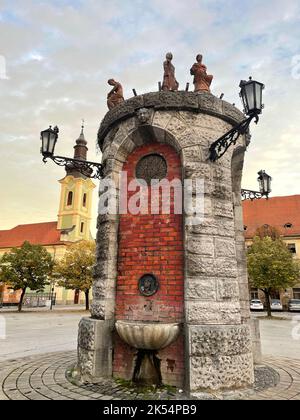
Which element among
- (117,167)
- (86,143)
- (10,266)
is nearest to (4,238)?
(86,143)

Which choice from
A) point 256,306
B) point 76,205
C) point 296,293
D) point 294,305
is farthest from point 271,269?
point 76,205

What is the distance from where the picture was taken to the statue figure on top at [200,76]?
5.86 m

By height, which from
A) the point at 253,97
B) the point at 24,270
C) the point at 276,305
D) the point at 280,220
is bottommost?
the point at 276,305

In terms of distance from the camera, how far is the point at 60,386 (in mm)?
4598

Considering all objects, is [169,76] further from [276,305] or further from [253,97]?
[276,305]

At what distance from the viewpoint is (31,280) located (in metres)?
26.8

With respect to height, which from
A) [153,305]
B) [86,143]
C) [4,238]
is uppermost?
[86,143]

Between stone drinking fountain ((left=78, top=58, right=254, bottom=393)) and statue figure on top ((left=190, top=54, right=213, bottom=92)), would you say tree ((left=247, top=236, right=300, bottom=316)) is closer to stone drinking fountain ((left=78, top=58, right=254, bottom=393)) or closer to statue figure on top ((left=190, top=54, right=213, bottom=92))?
stone drinking fountain ((left=78, top=58, right=254, bottom=393))

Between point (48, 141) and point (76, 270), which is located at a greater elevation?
point (48, 141)

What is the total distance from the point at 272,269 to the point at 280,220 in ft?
49.5

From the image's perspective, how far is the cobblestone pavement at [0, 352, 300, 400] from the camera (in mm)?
4145

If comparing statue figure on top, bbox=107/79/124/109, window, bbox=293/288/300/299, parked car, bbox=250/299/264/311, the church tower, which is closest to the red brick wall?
statue figure on top, bbox=107/79/124/109
